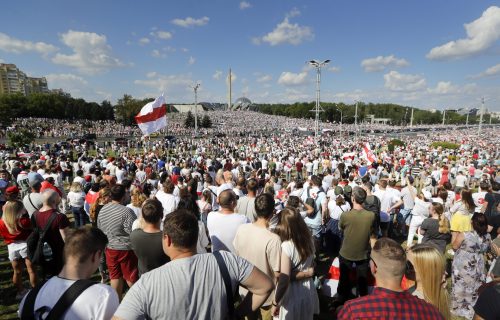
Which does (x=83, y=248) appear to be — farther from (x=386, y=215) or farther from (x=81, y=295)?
(x=386, y=215)

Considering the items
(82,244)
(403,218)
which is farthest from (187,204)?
(403,218)

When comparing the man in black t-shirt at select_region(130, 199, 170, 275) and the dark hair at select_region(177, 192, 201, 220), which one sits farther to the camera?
the dark hair at select_region(177, 192, 201, 220)

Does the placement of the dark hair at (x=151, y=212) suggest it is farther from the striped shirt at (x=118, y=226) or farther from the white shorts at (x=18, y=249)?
the white shorts at (x=18, y=249)

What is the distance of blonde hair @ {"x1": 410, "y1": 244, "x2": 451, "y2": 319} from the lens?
7.45ft

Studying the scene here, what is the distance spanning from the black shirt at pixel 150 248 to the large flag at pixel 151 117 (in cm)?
669

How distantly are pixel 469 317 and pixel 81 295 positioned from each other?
208 inches

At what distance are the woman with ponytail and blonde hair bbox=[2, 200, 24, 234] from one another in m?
6.57

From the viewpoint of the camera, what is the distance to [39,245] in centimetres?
385

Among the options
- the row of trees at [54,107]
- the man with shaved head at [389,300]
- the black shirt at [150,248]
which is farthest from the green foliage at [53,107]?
the man with shaved head at [389,300]

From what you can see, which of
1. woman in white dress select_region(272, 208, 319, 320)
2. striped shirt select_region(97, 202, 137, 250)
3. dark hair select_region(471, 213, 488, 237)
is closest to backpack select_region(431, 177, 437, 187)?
dark hair select_region(471, 213, 488, 237)

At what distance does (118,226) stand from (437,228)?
5.17 metres

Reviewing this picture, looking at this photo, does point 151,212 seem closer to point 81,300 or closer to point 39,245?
point 81,300

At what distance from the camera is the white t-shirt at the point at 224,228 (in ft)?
11.7

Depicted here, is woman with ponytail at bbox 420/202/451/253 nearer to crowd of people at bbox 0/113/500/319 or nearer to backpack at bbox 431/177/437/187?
crowd of people at bbox 0/113/500/319
